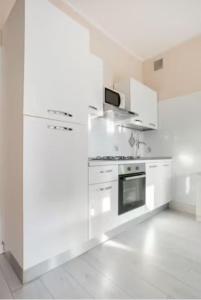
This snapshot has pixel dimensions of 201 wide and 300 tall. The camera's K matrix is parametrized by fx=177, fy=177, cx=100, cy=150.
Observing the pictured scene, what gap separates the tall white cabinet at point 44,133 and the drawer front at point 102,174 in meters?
0.09

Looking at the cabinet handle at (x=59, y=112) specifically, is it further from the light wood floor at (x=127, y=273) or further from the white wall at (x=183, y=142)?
the white wall at (x=183, y=142)

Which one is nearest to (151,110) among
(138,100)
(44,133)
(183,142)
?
(138,100)

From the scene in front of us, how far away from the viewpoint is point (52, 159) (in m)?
1.49

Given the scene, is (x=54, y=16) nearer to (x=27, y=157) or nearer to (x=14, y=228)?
(x=27, y=157)

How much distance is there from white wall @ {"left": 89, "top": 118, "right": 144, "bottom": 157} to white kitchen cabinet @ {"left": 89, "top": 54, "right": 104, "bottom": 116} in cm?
42

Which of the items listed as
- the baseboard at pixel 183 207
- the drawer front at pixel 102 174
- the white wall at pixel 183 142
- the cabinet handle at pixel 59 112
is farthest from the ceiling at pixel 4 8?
the baseboard at pixel 183 207

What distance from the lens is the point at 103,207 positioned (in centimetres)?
188

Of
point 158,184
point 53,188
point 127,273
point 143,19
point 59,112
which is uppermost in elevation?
point 143,19

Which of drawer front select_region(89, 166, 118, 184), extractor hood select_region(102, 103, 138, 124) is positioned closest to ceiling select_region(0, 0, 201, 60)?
extractor hood select_region(102, 103, 138, 124)

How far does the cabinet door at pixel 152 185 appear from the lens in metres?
2.56

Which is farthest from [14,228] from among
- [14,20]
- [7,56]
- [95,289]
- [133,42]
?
[133,42]

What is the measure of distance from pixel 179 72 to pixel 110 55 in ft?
→ 4.02

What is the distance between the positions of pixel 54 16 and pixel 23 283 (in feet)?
7.18

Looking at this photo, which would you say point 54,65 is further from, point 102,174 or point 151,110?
point 151,110
